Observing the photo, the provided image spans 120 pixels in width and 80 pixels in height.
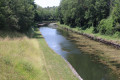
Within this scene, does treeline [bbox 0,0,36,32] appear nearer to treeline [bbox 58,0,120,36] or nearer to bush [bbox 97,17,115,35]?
bush [bbox 97,17,115,35]

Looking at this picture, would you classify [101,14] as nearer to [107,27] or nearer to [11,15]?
[107,27]

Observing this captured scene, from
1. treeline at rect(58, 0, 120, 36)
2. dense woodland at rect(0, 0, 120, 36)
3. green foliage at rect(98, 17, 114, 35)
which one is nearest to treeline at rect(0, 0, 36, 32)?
dense woodland at rect(0, 0, 120, 36)

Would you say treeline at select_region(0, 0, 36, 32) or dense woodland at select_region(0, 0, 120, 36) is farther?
dense woodland at select_region(0, 0, 120, 36)

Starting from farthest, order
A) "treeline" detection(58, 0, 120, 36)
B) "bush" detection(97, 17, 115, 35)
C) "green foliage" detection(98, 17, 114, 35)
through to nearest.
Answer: "green foliage" detection(98, 17, 114, 35), "bush" detection(97, 17, 115, 35), "treeline" detection(58, 0, 120, 36)

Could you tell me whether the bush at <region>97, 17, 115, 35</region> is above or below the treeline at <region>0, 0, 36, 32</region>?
below

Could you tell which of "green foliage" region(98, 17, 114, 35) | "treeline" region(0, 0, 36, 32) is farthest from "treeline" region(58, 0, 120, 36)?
"treeline" region(0, 0, 36, 32)

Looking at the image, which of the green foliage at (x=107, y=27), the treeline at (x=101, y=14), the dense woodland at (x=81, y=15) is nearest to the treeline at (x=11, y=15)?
the dense woodland at (x=81, y=15)

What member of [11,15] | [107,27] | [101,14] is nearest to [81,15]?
[101,14]

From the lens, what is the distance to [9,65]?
33.6 feet

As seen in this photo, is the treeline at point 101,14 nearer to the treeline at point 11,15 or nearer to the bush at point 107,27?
the bush at point 107,27

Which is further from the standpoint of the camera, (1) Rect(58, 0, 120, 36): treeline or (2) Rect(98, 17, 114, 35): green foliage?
(2) Rect(98, 17, 114, 35): green foliage

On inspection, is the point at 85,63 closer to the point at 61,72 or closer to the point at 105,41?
the point at 61,72

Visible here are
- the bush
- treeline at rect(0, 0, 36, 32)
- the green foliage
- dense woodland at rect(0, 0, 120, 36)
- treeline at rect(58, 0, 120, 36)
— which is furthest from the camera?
the green foliage

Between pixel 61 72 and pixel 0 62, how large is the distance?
19.5 feet
